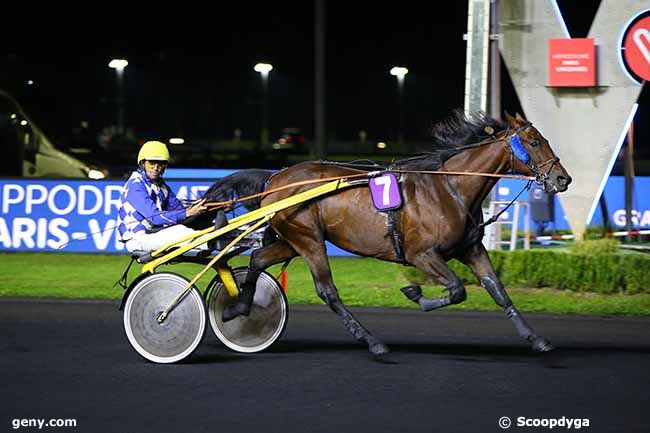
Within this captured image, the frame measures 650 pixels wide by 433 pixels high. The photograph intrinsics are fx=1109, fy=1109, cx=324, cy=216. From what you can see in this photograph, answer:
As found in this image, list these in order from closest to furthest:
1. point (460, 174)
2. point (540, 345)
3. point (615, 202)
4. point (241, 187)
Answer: point (540, 345) < point (460, 174) < point (241, 187) < point (615, 202)

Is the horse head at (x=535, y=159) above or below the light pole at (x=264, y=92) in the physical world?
below

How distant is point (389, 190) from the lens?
8016mm

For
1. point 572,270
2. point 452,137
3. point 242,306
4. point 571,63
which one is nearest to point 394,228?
point 452,137

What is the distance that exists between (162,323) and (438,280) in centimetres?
195

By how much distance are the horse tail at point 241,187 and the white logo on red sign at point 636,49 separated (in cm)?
675

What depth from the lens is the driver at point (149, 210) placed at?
784 cm

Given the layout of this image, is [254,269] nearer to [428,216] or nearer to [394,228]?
[394,228]

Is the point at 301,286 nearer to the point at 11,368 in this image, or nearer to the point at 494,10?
the point at 494,10

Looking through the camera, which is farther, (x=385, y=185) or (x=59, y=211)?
(x=59, y=211)

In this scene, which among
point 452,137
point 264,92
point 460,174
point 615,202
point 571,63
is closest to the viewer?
point 460,174

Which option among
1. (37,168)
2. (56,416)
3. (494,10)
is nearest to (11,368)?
(56,416)

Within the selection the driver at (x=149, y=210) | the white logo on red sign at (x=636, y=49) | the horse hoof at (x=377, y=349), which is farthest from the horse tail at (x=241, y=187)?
the white logo on red sign at (x=636, y=49)

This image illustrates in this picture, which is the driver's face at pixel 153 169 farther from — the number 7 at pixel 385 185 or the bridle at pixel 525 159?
the bridle at pixel 525 159

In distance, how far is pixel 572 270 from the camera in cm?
1177
